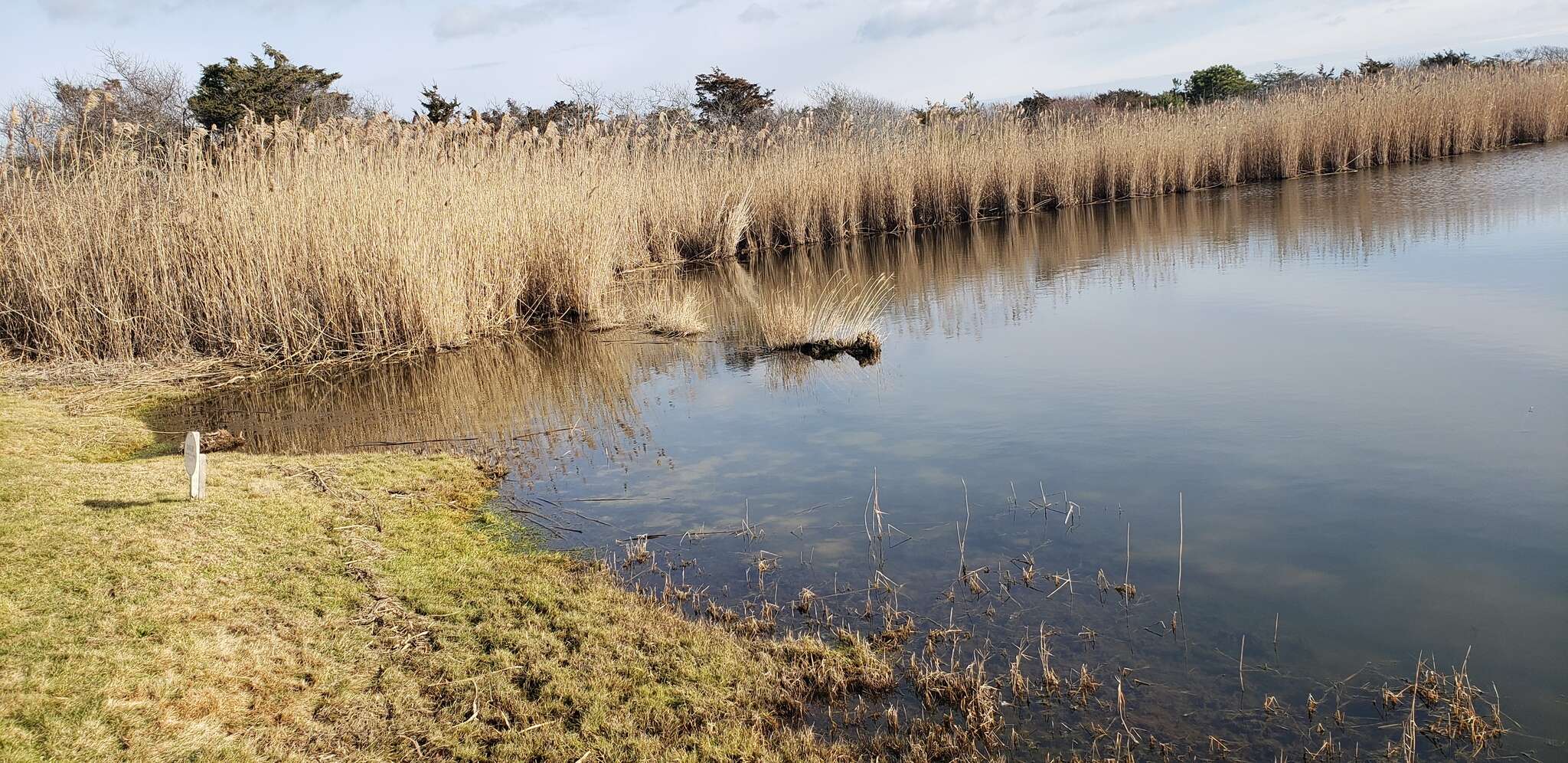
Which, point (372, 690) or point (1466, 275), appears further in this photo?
point (1466, 275)

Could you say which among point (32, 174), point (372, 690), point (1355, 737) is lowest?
point (1355, 737)

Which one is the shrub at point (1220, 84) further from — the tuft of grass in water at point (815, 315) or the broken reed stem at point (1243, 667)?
the broken reed stem at point (1243, 667)

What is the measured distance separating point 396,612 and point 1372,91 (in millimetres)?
23952

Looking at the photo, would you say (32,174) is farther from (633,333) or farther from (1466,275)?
(1466,275)

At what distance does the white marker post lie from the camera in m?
4.33

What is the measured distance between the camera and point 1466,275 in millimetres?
9828

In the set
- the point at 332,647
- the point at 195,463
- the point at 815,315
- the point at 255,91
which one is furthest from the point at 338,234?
the point at 255,91

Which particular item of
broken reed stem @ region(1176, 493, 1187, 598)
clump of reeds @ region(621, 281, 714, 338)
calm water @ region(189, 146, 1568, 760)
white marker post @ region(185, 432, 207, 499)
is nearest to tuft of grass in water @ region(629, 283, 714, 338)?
clump of reeds @ region(621, 281, 714, 338)

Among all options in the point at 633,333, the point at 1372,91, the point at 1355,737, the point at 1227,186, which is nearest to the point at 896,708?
the point at 1355,737

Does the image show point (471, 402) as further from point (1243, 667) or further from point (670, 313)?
point (1243, 667)

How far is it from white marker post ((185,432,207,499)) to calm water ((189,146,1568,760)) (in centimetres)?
154

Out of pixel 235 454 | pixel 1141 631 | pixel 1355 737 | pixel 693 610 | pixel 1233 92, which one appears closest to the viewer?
pixel 1355 737

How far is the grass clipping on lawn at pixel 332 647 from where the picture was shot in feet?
9.30

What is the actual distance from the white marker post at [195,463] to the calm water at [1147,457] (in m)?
1.54
